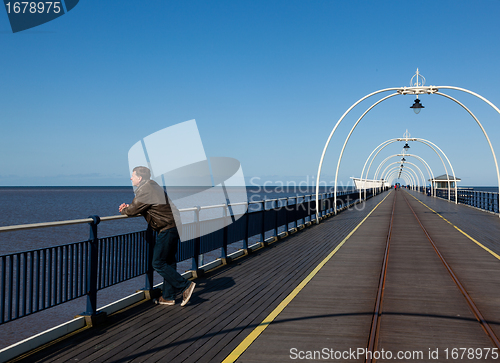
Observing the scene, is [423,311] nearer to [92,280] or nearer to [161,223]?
[161,223]

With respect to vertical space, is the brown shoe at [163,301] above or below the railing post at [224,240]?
below

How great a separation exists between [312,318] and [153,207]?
272 centimetres

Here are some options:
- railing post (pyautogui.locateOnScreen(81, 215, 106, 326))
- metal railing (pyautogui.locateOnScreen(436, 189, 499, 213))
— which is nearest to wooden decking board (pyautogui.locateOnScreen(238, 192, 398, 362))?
railing post (pyautogui.locateOnScreen(81, 215, 106, 326))

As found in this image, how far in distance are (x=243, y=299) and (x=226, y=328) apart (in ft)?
4.75

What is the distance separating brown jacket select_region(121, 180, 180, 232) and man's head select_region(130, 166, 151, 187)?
8 cm

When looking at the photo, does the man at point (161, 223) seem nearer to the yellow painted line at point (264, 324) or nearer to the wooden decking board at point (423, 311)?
the yellow painted line at point (264, 324)

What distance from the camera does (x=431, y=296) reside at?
7.05 m

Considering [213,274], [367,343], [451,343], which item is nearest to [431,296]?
[451,343]

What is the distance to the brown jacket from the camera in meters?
6.02

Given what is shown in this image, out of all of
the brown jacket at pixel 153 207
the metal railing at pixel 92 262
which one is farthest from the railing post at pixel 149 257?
the brown jacket at pixel 153 207

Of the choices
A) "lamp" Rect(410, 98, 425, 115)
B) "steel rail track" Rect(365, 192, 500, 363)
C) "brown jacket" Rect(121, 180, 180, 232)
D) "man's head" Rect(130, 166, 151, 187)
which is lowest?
"steel rail track" Rect(365, 192, 500, 363)

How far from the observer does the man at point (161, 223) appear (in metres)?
6.08

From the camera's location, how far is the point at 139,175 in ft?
20.4

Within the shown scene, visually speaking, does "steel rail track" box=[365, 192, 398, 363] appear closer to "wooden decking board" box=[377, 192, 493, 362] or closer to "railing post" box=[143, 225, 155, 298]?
"wooden decking board" box=[377, 192, 493, 362]
